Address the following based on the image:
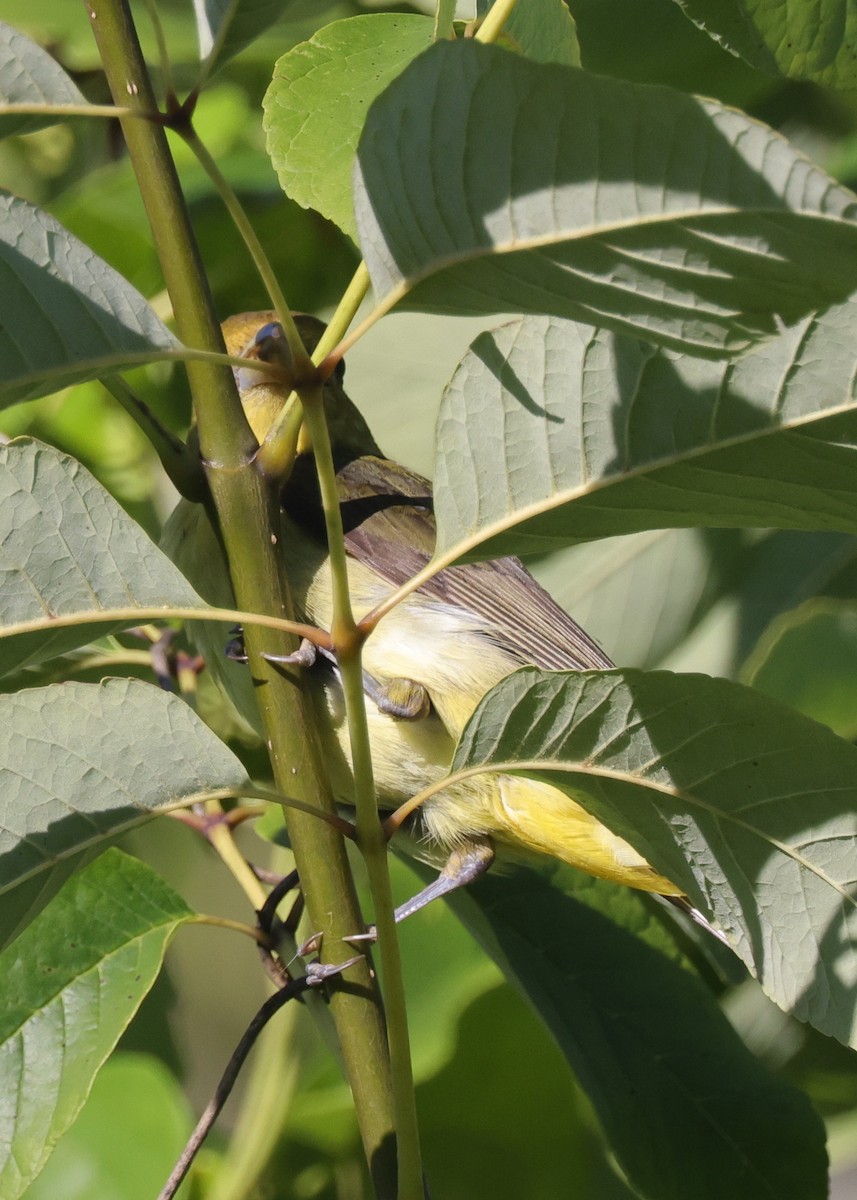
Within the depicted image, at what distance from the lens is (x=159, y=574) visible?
1.38 metres

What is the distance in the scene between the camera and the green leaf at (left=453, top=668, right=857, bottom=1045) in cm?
128

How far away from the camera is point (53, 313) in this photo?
45.0 inches

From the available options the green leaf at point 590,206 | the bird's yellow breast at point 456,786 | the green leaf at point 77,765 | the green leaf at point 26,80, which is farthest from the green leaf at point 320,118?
the bird's yellow breast at point 456,786

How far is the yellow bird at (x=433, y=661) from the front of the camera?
8.57 feet

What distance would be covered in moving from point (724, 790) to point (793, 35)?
0.84 m

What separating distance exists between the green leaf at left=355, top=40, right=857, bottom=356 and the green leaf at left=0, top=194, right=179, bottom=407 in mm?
241

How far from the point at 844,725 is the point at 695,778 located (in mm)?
1108

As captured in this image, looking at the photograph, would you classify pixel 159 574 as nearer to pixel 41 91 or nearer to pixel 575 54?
pixel 41 91

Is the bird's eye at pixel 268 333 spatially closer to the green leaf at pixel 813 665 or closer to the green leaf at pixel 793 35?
the green leaf at pixel 813 665

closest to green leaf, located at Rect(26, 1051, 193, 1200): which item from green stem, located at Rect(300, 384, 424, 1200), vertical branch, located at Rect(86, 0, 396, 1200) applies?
vertical branch, located at Rect(86, 0, 396, 1200)

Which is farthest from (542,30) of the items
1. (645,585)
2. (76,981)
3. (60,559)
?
(645,585)

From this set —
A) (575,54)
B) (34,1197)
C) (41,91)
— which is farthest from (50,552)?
(34,1197)

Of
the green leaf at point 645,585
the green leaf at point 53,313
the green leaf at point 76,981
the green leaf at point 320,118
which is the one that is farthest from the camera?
the green leaf at point 645,585

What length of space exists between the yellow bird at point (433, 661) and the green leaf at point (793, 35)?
125 cm
